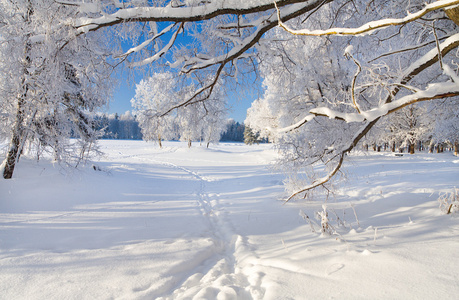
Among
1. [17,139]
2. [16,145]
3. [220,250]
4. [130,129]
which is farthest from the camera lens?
[130,129]

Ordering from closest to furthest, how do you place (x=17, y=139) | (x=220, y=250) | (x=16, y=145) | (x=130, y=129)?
1. (x=220, y=250)
2. (x=17, y=139)
3. (x=16, y=145)
4. (x=130, y=129)

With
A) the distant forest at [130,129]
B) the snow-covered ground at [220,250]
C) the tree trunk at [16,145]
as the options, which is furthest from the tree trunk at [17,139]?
the distant forest at [130,129]

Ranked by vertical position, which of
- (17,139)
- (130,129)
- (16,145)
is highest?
(130,129)

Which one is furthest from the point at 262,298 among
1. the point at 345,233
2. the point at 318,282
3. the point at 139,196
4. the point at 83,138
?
the point at 83,138

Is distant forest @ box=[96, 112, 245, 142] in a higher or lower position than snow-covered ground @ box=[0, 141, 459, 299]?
higher

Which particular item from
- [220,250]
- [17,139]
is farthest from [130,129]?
[220,250]

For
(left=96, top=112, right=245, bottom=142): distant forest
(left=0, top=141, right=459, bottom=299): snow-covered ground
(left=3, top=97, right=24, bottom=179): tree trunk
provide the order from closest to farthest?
(left=0, top=141, right=459, bottom=299): snow-covered ground
(left=3, top=97, right=24, bottom=179): tree trunk
(left=96, top=112, right=245, bottom=142): distant forest

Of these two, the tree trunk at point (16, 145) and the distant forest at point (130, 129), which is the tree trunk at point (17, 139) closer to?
the tree trunk at point (16, 145)

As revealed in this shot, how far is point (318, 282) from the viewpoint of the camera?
6.49 feet

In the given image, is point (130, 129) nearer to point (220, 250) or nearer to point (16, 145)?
point (16, 145)

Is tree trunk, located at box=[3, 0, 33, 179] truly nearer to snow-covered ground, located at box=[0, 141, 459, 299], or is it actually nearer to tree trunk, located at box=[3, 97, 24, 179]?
tree trunk, located at box=[3, 97, 24, 179]

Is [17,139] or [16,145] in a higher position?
[17,139]

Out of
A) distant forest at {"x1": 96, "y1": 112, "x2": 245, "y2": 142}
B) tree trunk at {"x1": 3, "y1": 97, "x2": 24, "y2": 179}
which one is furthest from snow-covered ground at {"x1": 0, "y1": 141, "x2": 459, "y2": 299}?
distant forest at {"x1": 96, "y1": 112, "x2": 245, "y2": 142}

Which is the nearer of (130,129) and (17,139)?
(17,139)
